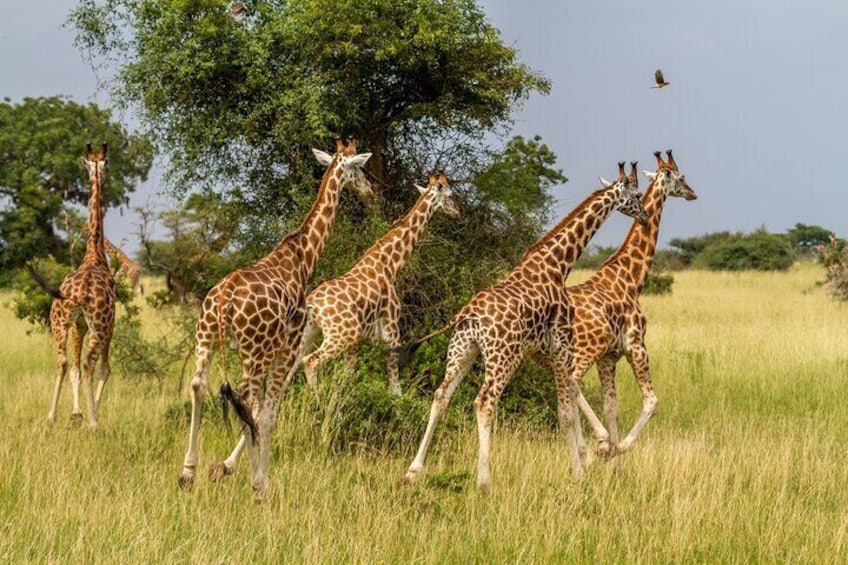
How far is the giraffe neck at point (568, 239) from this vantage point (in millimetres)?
8648

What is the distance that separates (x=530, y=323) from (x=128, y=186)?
38631mm

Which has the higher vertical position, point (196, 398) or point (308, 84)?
point (308, 84)

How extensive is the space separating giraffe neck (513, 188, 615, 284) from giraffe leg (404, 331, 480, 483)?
0.90m

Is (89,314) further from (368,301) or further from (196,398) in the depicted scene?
(196,398)

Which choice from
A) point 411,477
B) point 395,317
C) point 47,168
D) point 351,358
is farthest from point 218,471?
point 47,168

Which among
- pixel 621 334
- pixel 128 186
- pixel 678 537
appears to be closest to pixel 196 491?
pixel 678 537

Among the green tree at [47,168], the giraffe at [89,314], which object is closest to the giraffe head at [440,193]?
the giraffe at [89,314]

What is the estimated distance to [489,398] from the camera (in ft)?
25.6

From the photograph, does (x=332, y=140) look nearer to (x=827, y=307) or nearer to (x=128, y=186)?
(x=827, y=307)

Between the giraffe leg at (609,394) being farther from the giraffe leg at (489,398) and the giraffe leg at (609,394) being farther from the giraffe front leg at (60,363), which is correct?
the giraffe front leg at (60,363)

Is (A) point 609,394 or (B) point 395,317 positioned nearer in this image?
(A) point 609,394

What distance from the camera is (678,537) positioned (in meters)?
6.89

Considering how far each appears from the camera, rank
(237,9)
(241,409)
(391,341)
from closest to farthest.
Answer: (241,409), (391,341), (237,9)

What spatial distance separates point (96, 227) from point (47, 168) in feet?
103
